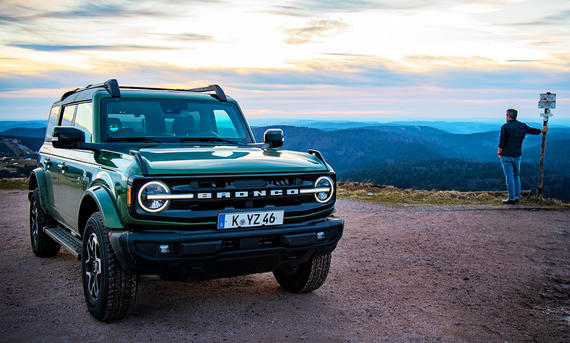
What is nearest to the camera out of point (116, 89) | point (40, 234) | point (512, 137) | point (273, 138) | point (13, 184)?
point (116, 89)

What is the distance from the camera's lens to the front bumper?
A: 379 cm

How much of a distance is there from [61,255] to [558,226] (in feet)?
31.2

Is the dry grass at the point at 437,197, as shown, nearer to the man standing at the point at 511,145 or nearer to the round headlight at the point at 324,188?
the man standing at the point at 511,145

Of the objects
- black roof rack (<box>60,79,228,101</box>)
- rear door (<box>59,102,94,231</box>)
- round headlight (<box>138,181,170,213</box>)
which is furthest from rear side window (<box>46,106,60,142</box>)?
round headlight (<box>138,181,170,213</box>)

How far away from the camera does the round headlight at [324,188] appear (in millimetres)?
4562

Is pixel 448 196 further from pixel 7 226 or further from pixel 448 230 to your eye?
pixel 7 226

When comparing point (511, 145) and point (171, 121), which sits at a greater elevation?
point (171, 121)

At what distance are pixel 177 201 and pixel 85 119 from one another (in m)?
2.35

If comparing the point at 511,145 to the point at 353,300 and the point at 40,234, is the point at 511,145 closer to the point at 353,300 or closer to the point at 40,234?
the point at 353,300

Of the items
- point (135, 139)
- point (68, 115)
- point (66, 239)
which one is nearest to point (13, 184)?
point (68, 115)

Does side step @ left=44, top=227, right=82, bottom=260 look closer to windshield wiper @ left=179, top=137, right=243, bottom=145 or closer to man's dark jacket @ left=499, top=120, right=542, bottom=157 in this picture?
windshield wiper @ left=179, top=137, right=243, bottom=145

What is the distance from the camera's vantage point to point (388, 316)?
4.82 m

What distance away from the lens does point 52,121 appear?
281 inches

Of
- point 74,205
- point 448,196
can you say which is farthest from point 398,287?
point 448,196
